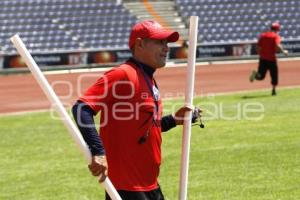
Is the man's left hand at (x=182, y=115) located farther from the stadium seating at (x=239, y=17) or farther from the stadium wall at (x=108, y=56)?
the stadium seating at (x=239, y=17)

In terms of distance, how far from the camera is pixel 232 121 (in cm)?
1542

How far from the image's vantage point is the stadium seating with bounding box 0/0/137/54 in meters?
34.5

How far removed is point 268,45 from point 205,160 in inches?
383

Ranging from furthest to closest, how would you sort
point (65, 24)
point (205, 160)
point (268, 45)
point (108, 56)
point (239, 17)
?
point (239, 17), point (65, 24), point (108, 56), point (268, 45), point (205, 160)

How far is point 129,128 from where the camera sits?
201 inches

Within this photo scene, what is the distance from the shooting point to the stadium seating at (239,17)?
3847cm

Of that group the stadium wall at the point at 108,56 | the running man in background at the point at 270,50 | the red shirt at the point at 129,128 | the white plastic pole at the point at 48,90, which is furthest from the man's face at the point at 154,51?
the stadium wall at the point at 108,56

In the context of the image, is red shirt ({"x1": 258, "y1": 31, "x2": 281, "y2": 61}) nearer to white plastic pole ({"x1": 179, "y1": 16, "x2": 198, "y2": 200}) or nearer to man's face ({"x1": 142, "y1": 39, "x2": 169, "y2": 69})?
white plastic pole ({"x1": 179, "y1": 16, "x2": 198, "y2": 200})

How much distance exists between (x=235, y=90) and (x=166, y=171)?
505 inches

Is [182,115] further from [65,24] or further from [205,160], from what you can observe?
[65,24]

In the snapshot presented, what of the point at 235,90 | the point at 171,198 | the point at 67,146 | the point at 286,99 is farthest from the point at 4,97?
the point at 171,198

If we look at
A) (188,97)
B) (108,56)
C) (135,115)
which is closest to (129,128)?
(135,115)

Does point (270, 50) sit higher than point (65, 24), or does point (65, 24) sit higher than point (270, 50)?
point (270, 50)

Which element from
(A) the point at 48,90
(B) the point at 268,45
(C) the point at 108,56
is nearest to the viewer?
(A) the point at 48,90
